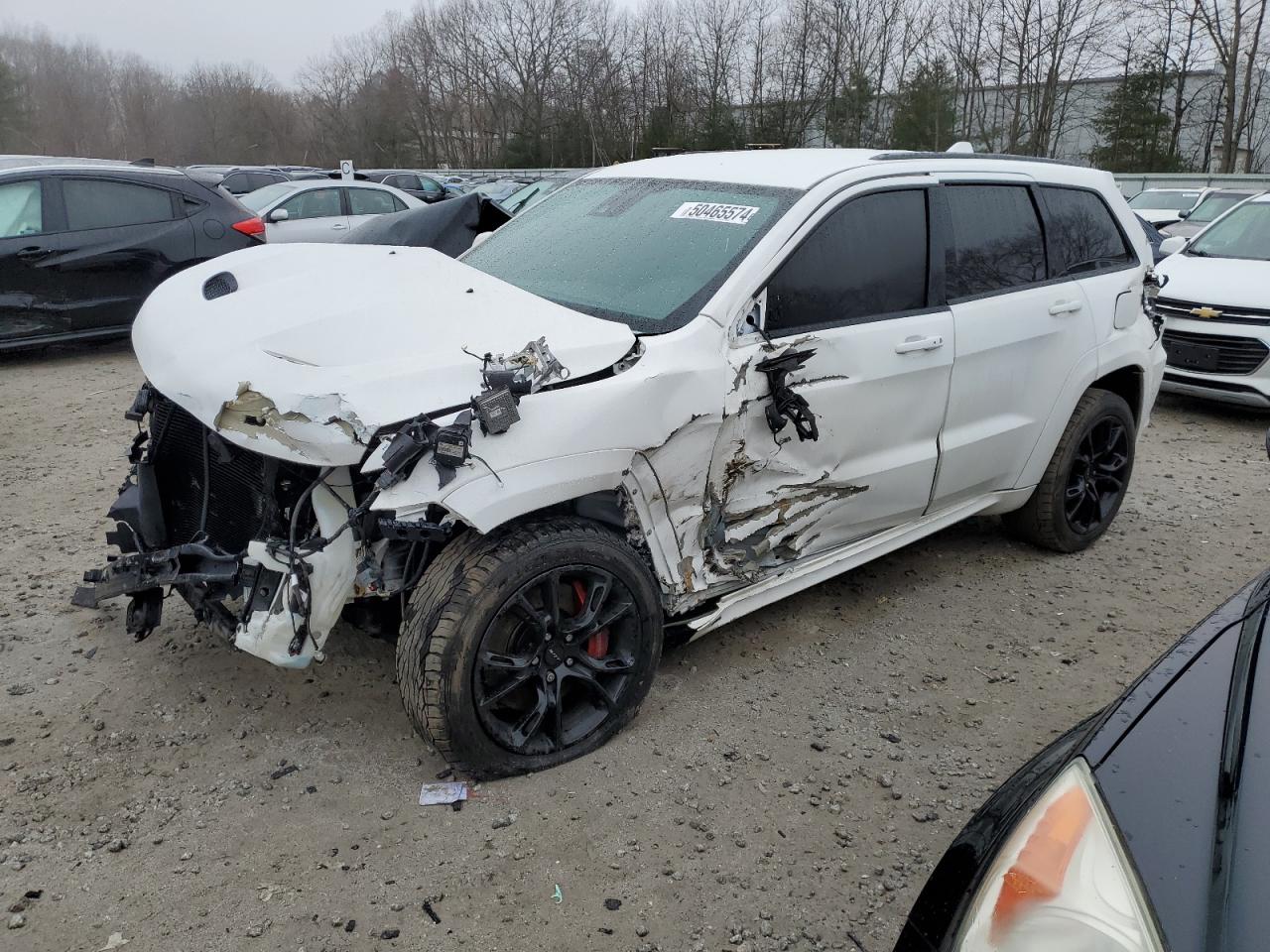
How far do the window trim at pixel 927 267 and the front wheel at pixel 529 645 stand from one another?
0.95 m

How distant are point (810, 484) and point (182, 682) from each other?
2.27 m

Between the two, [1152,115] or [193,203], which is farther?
[1152,115]

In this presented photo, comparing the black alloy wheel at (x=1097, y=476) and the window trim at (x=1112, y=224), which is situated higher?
the window trim at (x=1112, y=224)

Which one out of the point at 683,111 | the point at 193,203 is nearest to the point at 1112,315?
the point at 193,203

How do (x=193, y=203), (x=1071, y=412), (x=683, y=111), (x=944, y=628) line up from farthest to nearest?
(x=683, y=111), (x=193, y=203), (x=1071, y=412), (x=944, y=628)

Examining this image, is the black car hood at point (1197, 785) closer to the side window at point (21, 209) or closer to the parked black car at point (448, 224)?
the parked black car at point (448, 224)

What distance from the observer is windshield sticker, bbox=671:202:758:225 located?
334cm

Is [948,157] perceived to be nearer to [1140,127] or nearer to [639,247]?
[639,247]

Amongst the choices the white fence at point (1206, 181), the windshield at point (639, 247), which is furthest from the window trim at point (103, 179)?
the white fence at point (1206, 181)

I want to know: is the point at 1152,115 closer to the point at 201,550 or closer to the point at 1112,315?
the point at 1112,315

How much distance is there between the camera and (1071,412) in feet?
14.6

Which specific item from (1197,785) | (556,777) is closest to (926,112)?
(556,777)

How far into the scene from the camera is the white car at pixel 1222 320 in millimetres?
7348

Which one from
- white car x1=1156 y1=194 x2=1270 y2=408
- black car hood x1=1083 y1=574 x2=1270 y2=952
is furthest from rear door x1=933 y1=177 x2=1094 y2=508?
white car x1=1156 y1=194 x2=1270 y2=408
